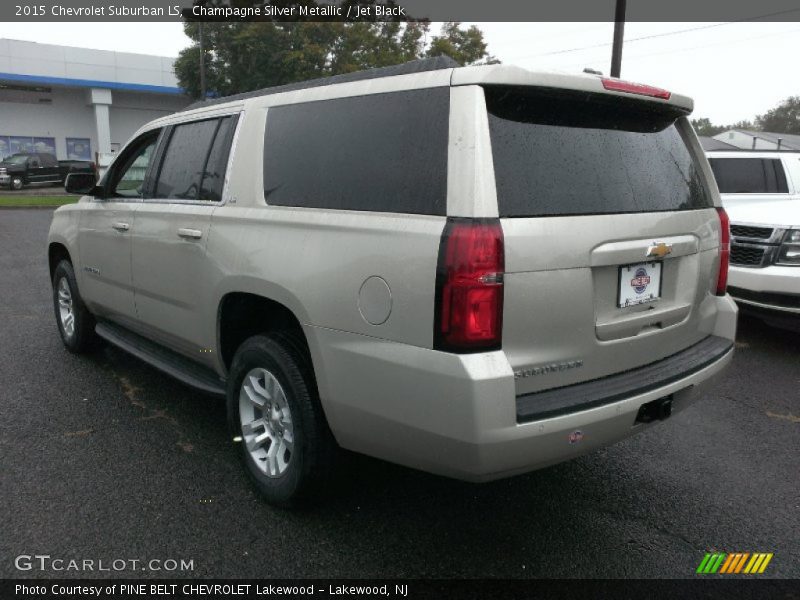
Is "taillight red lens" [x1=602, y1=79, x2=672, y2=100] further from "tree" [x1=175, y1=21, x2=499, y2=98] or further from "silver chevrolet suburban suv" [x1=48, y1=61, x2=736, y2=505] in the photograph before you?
"tree" [x1=175, y1=21, x2=499, y2=98]

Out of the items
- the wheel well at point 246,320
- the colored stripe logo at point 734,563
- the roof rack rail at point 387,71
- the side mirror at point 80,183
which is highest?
the roof rack rail at point 387,71

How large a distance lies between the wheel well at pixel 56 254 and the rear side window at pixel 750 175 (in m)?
7.28

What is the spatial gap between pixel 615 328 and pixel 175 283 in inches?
93.0

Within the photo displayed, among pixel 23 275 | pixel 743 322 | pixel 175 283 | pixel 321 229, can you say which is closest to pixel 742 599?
pixel 321 229

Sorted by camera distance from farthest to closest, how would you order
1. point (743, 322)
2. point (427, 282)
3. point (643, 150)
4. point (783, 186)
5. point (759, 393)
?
point (783, 186) → point (743, 322) → point (759, 393) → point (643, 150) → point (427, 282)

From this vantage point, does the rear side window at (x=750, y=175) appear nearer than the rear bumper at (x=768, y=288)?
No

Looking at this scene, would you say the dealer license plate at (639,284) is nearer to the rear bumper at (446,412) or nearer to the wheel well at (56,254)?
the rear bumper at (446,412)

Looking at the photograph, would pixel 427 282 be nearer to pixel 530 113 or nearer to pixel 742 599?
pixel 530 113

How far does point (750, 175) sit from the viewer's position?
8.14m

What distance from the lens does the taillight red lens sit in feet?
8.39

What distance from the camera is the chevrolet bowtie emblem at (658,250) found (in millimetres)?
2631

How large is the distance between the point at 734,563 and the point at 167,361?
312cm

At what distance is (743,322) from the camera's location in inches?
276

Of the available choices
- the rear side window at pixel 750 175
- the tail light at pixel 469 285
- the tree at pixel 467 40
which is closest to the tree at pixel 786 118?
the tree at pixel 467 40
